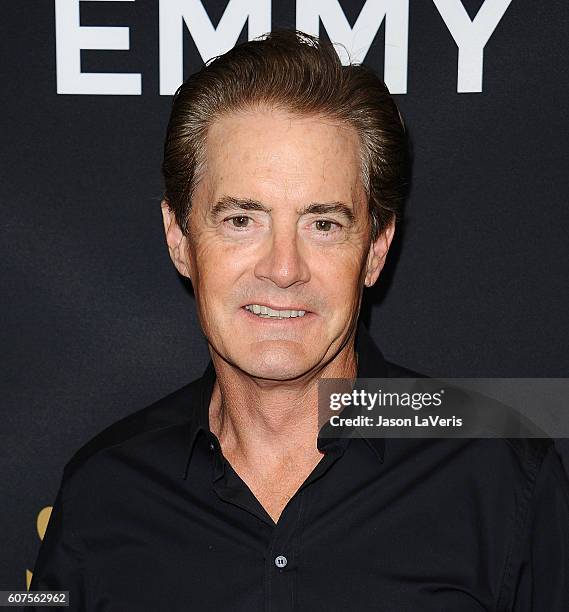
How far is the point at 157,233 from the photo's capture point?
184cm

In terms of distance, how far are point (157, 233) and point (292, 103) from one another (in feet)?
1.83

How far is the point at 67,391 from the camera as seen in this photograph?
6.18 feet

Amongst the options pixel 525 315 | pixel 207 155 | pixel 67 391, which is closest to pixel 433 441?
pixel 525 315

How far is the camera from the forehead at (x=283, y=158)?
135 cm

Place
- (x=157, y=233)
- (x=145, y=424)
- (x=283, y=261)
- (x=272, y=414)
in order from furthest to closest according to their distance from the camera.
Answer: (x=157, y=233) < (x=145, y=424) < (x=272, y=414) < (x=283, y=261)

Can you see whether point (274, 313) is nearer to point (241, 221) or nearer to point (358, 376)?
point (241, 221)

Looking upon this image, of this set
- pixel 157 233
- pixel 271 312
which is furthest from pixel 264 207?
pixel 157 233

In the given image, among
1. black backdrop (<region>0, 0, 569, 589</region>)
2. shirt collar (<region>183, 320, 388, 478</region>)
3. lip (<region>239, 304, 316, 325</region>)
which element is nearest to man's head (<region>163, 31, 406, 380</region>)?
lip (<region>239, 304, 316, 325</region>)

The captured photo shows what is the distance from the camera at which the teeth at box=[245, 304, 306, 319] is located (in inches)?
54.8

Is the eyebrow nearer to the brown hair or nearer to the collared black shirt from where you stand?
the brown hair

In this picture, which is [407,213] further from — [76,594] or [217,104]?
[76,594]

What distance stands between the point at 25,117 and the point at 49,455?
0.75 m

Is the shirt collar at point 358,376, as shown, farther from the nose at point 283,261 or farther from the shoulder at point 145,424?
the nose at point 283,261

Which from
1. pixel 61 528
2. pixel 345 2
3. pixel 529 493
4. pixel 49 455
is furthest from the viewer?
pixel 49 455
